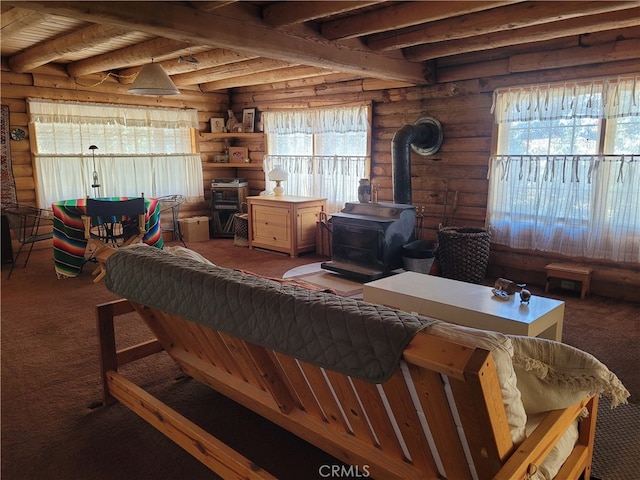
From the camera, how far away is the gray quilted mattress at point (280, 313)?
1124 mm

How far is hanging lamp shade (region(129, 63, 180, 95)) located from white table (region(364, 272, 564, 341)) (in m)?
2.49

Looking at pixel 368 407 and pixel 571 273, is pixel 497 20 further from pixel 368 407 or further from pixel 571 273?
pixel 368 407

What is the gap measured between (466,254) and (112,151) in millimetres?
4695

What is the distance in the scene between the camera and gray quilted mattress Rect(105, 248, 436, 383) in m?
1.12

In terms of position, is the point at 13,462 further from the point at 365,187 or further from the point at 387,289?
the point at 365,187

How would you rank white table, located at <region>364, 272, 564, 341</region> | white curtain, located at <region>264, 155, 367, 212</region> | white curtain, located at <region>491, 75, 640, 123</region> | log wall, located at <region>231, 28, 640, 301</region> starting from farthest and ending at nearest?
white curtain, located at <region>264, 155, 367, 212</region> → log wall, located at <region>231, 28, 640, 301</region> → white curtain, located at <region>491, 75, 640, 123</region> → white table, located at <region>364, 272, 564, 341</region>

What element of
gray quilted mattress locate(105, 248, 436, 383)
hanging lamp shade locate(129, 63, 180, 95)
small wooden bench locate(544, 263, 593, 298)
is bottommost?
small wooden bench locate(544, 263, 593, 298)

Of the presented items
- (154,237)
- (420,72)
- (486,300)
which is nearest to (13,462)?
(486,300)

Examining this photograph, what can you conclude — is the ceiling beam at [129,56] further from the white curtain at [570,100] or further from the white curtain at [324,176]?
the white curtain at [570,100]

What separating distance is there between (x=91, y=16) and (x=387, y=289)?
2.38 meters

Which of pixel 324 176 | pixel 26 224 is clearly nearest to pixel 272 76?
pixel 324 176

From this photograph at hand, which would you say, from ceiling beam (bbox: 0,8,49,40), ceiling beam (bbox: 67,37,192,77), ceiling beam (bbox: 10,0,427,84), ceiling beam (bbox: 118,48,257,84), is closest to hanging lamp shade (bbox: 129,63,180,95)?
ceiling beam (bbox: 67,37,192,77)
